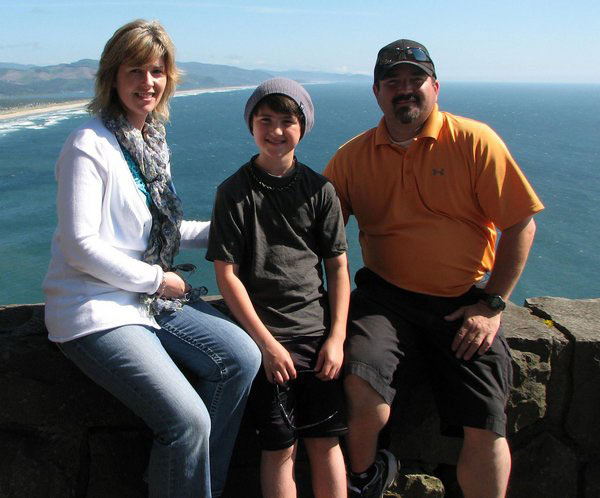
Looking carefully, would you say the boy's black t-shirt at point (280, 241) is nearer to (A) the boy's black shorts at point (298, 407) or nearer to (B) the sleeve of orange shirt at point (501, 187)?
A: (A) the boy's black shorts at point (298, 407)

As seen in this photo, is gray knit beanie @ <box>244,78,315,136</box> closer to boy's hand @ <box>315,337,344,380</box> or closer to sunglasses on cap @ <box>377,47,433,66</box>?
sunglasses on cap @ <box>377,47,433,66</box>

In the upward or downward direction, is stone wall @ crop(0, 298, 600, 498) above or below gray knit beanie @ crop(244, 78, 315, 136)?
below

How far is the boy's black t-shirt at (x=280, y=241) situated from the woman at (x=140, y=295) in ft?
0.61

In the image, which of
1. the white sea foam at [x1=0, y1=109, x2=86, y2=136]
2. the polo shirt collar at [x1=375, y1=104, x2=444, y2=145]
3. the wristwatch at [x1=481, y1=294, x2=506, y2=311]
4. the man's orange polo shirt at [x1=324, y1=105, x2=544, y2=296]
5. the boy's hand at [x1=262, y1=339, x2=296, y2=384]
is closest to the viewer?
the boy's hand at [x1=262, y1=339, x2=296, y2=384]

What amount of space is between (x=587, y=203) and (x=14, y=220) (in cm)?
3646

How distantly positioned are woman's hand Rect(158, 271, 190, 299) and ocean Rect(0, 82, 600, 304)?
90.5 ft

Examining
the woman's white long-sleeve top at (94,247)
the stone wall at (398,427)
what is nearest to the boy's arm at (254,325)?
the woman's white long-sleeve top at (94,247)

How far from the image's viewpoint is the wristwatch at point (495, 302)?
8.89 feet

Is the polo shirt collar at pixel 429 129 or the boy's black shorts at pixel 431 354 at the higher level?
the polo shirt collar at pixel 429 129

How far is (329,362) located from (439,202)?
908 millimetres

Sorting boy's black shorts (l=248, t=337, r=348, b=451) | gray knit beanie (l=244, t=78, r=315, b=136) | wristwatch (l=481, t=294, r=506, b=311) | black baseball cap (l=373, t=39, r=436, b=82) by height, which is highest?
black baseball cap (l=373, t=39, r=436, b=82)

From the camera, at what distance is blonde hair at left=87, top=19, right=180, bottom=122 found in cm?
254

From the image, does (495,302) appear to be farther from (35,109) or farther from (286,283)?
(35,109)

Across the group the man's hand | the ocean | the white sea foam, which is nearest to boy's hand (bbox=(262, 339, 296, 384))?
the man's hand
